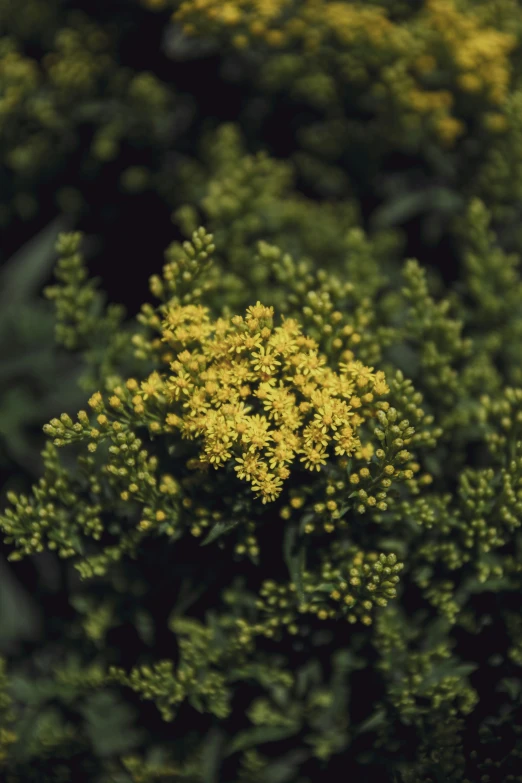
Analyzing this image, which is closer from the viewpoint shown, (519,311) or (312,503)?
(312,503)

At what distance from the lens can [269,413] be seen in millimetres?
3010

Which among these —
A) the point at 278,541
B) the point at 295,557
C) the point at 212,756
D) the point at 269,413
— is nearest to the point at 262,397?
the point at 269,413

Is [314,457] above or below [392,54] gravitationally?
below

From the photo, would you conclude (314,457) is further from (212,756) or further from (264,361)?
(212,756)

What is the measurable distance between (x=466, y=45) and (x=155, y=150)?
1.94 m

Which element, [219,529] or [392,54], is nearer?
[219,529]

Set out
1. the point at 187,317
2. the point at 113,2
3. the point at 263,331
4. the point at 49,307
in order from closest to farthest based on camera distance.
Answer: the point at 263,331, the point at 187,317, the point at 49,307, the point at 113,2

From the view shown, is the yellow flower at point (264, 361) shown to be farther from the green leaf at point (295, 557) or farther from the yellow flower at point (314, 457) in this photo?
the green leaf at point (295, 557)

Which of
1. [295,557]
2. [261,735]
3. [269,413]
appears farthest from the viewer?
[261,735]

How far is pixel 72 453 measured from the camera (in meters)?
4.57

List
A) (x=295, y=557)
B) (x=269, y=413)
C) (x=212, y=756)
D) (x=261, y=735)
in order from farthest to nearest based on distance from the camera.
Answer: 1. (x=212, y=756)
2. (x=261, y=735)
3. (x=295, y=557)
4. (x=269, y=413)

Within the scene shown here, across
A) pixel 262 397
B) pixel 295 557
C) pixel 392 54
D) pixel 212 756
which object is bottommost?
pixel 212 756

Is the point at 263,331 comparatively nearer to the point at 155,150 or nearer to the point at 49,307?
the point at 49,307

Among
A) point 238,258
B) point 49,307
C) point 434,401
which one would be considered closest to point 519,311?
point 434,401
